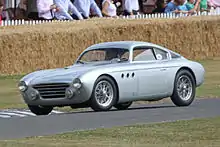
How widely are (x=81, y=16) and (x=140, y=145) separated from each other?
18.8 metres

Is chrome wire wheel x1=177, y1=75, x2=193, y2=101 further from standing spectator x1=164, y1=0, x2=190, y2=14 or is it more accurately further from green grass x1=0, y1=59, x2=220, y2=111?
standing spectator x1=164, y1=0, x2=190, y2=14

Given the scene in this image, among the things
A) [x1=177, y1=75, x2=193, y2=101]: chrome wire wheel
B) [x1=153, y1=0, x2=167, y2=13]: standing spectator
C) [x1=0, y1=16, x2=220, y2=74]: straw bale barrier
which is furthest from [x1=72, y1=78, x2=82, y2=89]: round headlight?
[x1=153, y1=0, x2=167, y2=13]: standing spectator

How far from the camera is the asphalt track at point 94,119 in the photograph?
15.4 metres

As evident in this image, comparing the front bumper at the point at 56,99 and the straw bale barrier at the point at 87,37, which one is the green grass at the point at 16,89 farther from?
the front bumper at the point at 56,99

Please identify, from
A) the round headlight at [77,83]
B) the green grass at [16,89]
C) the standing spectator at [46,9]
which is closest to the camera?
the round headlight at [77,83]

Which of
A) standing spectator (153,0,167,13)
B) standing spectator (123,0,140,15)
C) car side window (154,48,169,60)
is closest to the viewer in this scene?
car side window (154,48,169,60)

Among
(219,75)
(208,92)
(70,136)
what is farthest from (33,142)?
(219,75)

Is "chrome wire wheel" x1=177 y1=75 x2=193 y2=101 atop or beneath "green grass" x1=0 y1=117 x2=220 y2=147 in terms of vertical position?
beneath

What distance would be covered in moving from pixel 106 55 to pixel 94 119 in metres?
2.76

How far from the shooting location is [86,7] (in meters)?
31.8

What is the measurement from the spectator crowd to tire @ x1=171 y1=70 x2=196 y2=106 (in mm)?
10516

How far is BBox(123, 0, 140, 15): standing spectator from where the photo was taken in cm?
3397

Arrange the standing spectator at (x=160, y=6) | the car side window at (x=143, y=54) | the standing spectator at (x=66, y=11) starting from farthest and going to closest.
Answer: the standing spectator at (x=160, y=6)
the standing spectator at (x=66, y=11)
the car side window at (x=143, y=54)

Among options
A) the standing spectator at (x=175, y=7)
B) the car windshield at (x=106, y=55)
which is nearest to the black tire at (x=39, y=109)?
the car windshield at (x=106, y=55)
